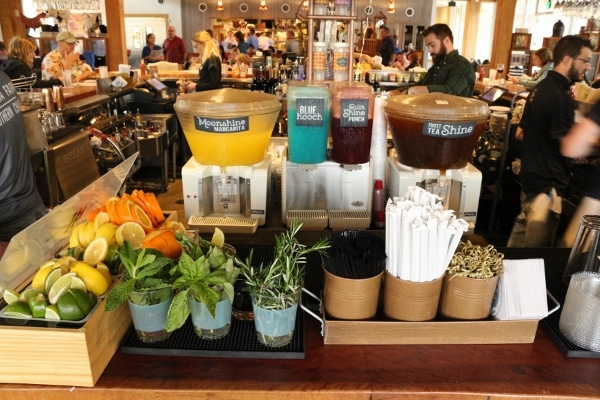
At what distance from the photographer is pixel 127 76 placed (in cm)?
634

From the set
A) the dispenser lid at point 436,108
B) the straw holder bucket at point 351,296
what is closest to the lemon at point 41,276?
the straw holder bucket at point 351,296

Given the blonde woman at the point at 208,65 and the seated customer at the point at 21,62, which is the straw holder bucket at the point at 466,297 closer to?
the seated customer at the point at 21,62

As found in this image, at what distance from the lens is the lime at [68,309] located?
1087 mm

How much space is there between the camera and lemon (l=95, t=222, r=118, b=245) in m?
1.37

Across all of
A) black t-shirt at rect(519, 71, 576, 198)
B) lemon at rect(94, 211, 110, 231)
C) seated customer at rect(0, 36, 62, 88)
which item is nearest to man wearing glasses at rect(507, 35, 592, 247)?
black t-shirt at rect(519, 71, 576, 198)

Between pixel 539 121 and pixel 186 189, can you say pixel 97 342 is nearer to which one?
pixel 186 189

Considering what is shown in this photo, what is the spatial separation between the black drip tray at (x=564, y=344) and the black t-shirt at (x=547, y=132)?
2.04 meters

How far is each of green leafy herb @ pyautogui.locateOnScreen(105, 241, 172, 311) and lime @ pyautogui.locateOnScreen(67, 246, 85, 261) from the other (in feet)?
0.77

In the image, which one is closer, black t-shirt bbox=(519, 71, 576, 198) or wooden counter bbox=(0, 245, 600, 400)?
wooden counter bbox=(0, 245, 600, 400)

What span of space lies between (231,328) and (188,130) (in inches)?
36.6

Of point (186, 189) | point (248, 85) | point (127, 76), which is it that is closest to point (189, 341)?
point (186, 189)

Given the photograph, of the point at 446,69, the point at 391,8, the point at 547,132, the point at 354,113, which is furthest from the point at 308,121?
the point at 391,8

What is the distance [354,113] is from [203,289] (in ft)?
3.55

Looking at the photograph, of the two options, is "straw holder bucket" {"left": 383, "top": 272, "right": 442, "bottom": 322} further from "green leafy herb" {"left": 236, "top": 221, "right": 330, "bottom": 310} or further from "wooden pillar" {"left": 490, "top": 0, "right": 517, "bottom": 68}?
"wooden pillar" {"left": 490, "top": 0, "right": 517, "bottom": 68}
